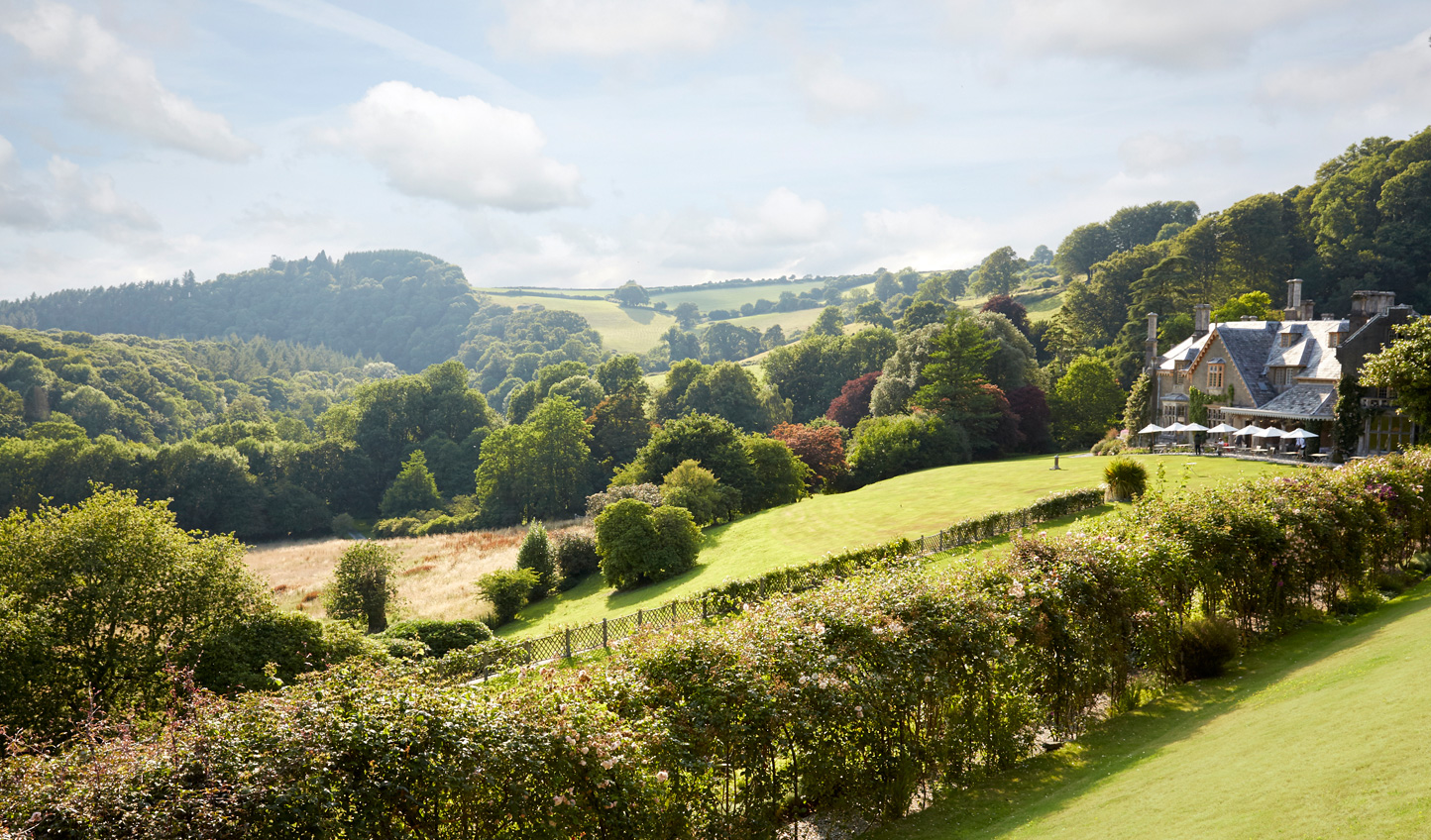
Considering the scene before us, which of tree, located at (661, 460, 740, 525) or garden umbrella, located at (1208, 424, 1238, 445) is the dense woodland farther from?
garden umbrella, located at (1208, 424, 1238, 445)

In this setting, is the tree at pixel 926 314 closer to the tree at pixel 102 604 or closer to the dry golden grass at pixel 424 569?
the dry golden grass at pixel 424 569

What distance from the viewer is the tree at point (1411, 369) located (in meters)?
25.9

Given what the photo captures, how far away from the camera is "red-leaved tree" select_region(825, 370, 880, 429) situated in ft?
242

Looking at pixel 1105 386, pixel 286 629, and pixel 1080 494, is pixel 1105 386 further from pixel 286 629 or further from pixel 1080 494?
pixel 286 629

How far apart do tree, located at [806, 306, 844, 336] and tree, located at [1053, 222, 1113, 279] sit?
130ft

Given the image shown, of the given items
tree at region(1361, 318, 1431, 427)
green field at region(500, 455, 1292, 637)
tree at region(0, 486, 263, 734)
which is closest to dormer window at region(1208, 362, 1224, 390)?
green field at region(500, 455, 1292, 637)

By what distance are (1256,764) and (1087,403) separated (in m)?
55.0

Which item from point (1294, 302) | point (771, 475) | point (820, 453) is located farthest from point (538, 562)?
point (1294, 302)

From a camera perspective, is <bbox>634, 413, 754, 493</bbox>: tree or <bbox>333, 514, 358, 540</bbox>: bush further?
<bbox>333, 514, 358, 540</bbox>: bush

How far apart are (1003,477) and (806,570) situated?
71.6 feet

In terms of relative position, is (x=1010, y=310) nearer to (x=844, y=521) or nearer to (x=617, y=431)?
(x=617, y=431)

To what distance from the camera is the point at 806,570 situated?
23.8 metres

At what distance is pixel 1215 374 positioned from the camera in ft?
142

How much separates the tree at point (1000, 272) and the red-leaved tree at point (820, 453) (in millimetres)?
78283
